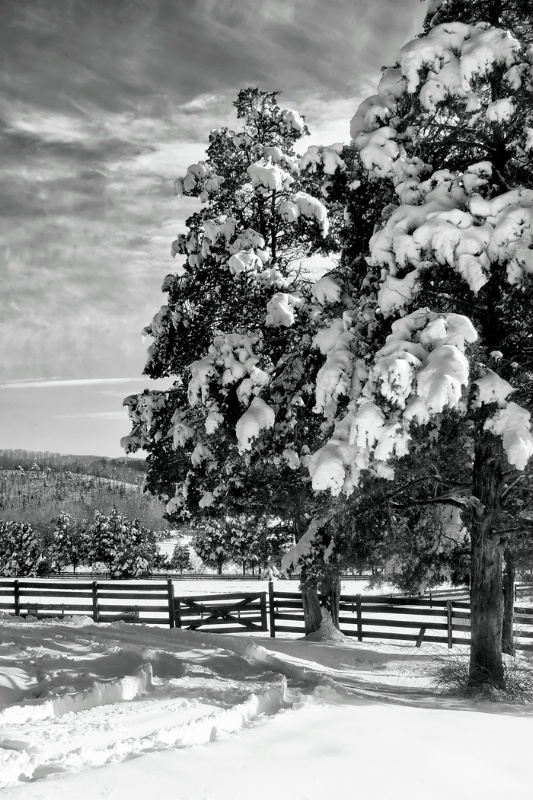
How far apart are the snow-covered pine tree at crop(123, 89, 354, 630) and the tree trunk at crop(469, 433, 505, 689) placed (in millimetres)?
2756

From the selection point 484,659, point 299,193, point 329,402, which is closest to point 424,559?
point 484,659

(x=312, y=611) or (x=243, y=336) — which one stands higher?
(x=243, y=336)

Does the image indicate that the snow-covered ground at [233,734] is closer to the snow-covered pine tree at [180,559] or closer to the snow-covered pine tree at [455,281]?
the snow-covered pine tree at [455,281]

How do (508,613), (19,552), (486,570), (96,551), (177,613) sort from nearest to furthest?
(486,570), (508,613), (177,613), (19,552), (96,551)

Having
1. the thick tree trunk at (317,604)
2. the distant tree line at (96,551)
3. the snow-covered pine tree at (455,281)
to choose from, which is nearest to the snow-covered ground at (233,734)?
the snow-covered pine tree at (455,281)

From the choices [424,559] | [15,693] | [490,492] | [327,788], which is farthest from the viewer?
[424,559]

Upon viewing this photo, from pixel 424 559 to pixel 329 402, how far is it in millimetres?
4753

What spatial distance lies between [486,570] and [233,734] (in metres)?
5.04

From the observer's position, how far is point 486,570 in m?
8.91

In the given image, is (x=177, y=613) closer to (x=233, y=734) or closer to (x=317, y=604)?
(x=317, y=604)

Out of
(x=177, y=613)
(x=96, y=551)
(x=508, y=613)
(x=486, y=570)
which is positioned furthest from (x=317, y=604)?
(x=96, y=551)

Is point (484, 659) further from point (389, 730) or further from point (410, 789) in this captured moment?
point (410, 789)

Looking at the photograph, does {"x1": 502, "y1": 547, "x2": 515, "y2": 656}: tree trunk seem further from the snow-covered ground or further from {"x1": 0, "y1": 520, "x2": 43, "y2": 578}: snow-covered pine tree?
{"x1": 0, "y1": 520, "x2": 43, "y2": 578}: snow-covered pine tree

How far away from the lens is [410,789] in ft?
13.3
